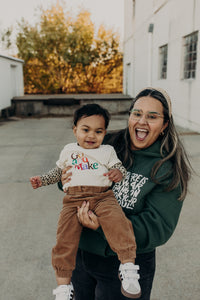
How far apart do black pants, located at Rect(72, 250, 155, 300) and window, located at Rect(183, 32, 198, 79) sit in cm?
912

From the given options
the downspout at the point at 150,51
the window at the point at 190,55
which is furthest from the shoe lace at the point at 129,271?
the downspout at the point at 150,51

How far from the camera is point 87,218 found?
1.63 m

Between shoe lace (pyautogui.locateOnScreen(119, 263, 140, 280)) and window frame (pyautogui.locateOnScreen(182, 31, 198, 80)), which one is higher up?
window frame (pyautogui.locateOnScreen(182, 31, 198, 80))

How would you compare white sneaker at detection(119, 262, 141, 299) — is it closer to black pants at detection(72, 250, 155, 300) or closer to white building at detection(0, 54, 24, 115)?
black pants at detection(72, 250, 155, 300)

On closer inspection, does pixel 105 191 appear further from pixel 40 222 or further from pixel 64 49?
pixel 64 49

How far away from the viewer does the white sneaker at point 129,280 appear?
1525 mm

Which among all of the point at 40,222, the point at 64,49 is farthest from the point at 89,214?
the point at 64,49

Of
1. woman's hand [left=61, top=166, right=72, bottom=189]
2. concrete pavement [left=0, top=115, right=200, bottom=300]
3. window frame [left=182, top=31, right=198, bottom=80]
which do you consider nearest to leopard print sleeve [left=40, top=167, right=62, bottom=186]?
woman's hand [left=61, top=166, right=72, bottom=189]

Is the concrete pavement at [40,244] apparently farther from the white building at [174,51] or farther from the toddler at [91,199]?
the white building at [174,51]

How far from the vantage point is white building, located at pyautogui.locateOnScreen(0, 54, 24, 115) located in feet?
52.4

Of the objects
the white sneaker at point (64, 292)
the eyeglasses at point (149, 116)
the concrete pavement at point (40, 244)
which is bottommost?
the concrete pavement at point (40, 244)

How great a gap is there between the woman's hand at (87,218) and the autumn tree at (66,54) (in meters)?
22.0

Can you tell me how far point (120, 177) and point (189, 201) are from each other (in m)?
3.18

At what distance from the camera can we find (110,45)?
23234 millimetres
